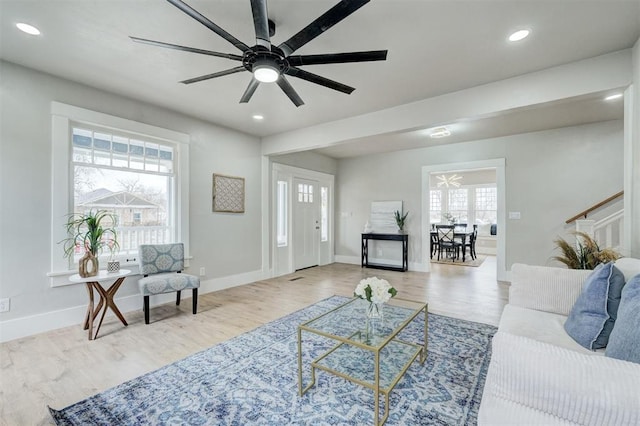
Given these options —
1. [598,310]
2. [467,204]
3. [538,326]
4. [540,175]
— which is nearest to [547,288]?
[538,326]

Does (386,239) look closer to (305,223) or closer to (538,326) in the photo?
(305,223)

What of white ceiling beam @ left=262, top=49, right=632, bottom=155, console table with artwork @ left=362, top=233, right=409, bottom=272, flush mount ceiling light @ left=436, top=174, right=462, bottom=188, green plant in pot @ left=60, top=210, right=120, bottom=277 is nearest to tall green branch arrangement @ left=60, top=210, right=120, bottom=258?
green plant in pot @ left=60, top=210, right=120, bottom=277

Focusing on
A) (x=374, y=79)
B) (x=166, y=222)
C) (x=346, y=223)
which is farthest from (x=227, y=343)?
(x=346, y=223)

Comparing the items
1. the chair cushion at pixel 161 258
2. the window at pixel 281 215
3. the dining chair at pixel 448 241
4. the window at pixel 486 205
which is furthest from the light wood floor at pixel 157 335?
the window at pixel 486 205

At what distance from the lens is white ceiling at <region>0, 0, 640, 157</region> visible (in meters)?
1.93

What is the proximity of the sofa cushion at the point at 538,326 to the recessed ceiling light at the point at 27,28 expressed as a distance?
404cm

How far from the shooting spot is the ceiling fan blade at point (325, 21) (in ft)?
4.52

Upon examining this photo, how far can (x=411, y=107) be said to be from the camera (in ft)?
11.5

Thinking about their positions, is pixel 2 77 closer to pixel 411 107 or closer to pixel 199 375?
pixel 199 375

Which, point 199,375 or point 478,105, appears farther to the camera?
point 478,105

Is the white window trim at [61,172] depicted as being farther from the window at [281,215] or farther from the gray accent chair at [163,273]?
the window at [281,215]

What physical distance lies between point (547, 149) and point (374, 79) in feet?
12.0

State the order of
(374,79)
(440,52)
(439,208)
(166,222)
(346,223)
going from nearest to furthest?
(440,52), (374,79), (166,222), (346,223), (439,208)

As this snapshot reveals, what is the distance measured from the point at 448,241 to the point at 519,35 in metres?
5.63
